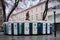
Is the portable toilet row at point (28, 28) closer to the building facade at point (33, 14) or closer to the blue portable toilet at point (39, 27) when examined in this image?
the blue portable toilet at point (39, 27)

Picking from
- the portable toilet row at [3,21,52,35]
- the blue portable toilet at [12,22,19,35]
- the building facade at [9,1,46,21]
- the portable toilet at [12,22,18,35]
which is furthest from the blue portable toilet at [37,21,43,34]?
the building facade at [9,1,46,21]

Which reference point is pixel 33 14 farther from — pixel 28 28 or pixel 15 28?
pixel 28 28

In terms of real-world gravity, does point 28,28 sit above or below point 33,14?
below

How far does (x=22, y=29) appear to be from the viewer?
82.7 ft

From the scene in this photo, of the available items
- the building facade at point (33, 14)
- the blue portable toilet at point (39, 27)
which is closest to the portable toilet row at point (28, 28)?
the blue portable toilet at point (39, 27)

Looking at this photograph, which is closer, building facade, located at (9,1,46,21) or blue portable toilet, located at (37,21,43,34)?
blue portable toilet, located at (37,21,43,34)

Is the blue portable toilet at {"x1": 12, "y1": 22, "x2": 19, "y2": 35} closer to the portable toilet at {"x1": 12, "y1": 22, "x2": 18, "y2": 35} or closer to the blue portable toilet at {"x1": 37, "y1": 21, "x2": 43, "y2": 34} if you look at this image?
the portable toilet at {"x1": 12, "y1": 22, "x2": 18, "y2": 35}

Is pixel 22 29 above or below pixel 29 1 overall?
below

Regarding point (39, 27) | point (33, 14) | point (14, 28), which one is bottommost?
point (14, 28)

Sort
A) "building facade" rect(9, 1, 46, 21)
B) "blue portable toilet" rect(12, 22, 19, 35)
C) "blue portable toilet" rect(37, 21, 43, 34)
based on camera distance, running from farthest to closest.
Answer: "building facade" rect(9, 1, 46, 21) → "blue portable toilet" rect(12, 22, 19, 35) → "blue portable toilet" rect(37, 21, 43, 34)

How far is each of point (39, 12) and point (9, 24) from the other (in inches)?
1321

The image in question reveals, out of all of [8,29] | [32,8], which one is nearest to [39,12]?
[32,8]

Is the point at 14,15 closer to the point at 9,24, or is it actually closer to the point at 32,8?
the point at 32,8

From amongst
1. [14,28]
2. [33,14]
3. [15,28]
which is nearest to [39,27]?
[15,28]
